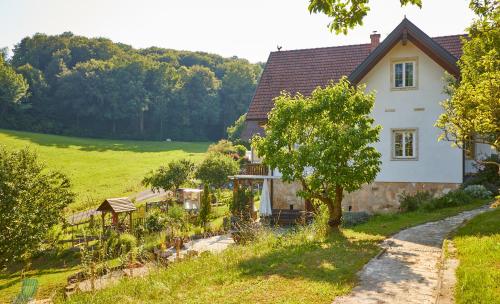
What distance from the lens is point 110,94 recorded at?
85.3 meters

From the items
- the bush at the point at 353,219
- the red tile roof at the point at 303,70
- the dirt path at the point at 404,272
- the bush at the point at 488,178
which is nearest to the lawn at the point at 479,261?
the dirt path at the point at 404,272

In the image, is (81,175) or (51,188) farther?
(81,175)

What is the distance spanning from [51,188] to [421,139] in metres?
17.9

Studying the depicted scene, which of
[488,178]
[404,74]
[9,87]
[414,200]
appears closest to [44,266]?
[414,200]

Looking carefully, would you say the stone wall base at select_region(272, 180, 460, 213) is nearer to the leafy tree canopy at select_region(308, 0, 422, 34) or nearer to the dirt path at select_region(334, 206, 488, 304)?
the dirt path at select_region(334, 206, 488, 304)

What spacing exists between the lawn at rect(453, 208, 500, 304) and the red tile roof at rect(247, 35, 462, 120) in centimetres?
1468

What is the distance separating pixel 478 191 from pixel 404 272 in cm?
1181

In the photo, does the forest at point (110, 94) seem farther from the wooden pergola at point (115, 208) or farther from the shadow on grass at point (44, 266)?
the shadow on grass at point (44, 266)

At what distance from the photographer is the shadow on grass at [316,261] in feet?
29.5

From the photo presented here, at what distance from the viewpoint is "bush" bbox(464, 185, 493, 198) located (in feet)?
60.8

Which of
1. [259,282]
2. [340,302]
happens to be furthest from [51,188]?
[340,302]

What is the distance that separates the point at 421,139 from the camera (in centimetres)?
2141

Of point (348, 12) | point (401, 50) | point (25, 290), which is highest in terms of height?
point (401, 50)

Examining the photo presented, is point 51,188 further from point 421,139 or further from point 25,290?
point 421,139
